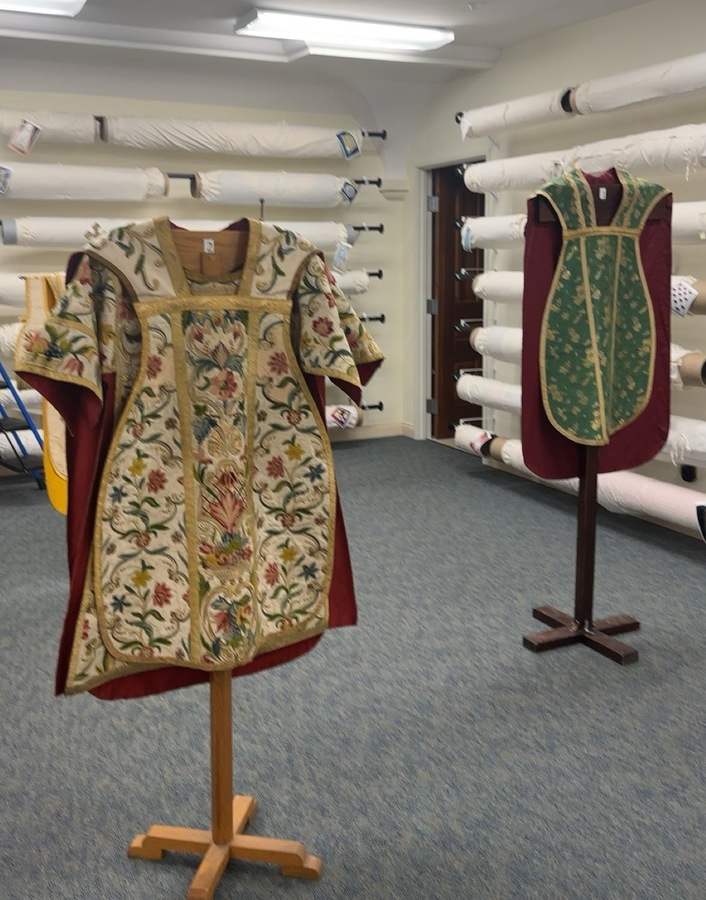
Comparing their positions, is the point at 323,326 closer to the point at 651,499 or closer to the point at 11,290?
the point at 651,499

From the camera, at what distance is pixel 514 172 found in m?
5.24

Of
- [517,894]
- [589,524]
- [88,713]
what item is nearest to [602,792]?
[517,894]

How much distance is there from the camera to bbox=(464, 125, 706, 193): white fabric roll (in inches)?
162

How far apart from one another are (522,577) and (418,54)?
11.0 feet

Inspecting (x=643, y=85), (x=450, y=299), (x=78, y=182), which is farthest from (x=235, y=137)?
(x=643, y=85)

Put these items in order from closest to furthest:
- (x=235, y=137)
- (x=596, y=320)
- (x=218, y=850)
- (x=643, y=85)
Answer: (x=218, y=850) < (x=596, y=320) < (x=643, y=85) < (x=235, y=137)

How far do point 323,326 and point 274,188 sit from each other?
14.9ft

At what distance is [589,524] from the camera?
3.40 meters

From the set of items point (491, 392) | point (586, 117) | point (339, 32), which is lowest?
point (491, 392)

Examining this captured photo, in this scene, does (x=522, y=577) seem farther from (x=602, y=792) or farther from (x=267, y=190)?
(x=267, y=190)

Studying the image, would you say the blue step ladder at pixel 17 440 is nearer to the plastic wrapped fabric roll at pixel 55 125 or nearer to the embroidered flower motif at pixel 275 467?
the plastic wrapped fabric roll at pixel 55 125

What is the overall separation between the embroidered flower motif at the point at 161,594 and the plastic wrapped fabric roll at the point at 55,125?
4527 millimetres

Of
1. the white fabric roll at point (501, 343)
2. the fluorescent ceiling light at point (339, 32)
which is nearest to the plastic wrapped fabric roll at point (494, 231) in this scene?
the white fabric roll at point (501, 343)

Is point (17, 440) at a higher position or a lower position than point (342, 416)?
higher
